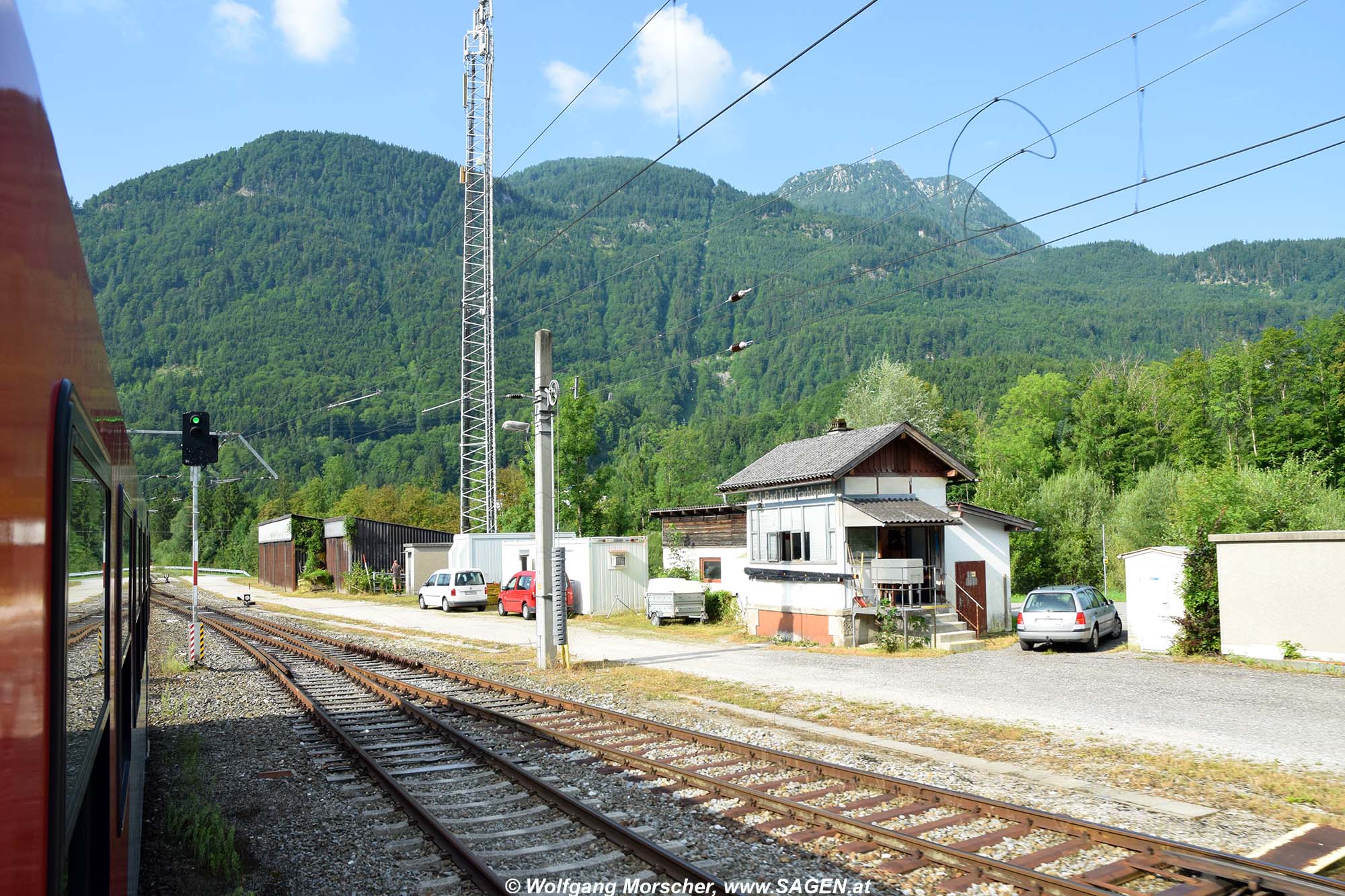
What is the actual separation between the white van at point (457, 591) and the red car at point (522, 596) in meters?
2.31

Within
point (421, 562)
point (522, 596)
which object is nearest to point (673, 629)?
point (522, 596)

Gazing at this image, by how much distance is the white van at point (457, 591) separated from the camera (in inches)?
1501

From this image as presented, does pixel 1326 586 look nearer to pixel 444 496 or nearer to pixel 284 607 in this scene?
pixel 284 607

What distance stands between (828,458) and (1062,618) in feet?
23.6

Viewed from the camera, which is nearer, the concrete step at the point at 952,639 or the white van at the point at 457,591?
the concrete step at the point at 952,639

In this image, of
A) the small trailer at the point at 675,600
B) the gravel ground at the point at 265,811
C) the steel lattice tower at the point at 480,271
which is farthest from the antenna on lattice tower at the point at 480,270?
the gravel ground at the point at 265,811

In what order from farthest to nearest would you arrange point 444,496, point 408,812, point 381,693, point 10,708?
point 444,496, point 381,693, point 408,812, point 10,708

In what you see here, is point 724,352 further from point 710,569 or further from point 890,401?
point 710,569

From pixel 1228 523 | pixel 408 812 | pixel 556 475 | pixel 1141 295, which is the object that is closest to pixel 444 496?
pixel 556 475

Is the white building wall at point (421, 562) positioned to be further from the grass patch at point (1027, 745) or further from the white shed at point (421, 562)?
the grass patch at point (1027, 745)

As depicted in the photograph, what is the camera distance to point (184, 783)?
1034 cm

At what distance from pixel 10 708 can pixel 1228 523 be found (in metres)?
25.8

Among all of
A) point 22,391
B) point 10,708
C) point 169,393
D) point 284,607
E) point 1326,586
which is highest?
point 169,393

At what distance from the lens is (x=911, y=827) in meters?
7.86
